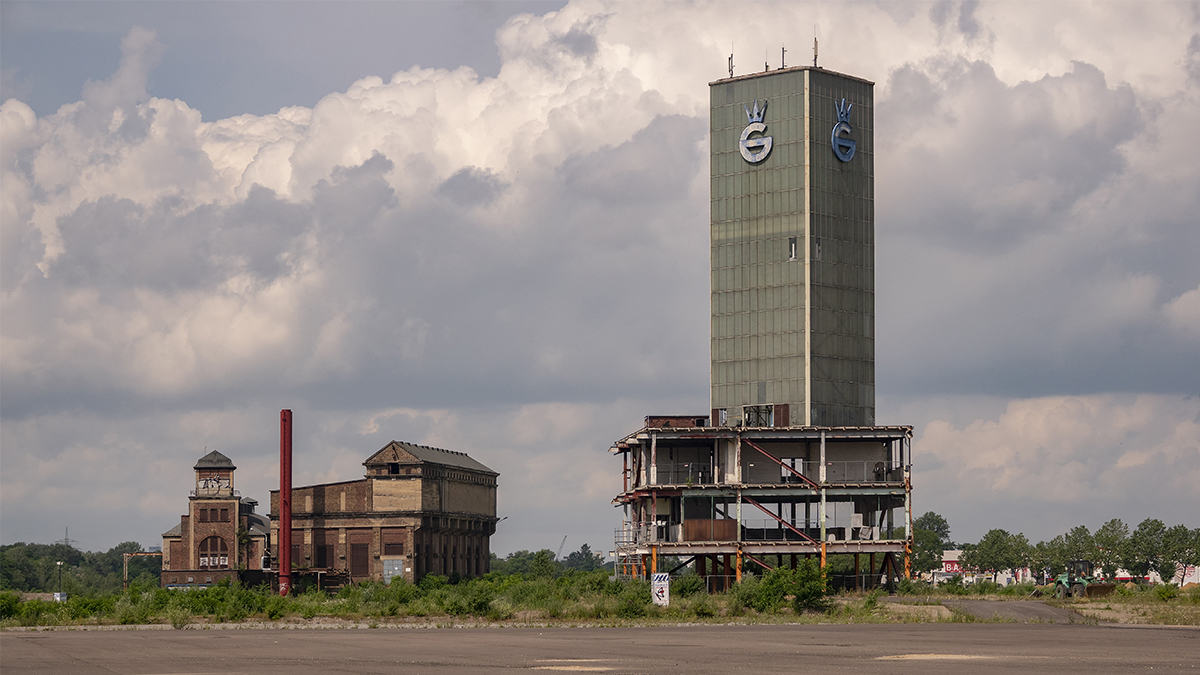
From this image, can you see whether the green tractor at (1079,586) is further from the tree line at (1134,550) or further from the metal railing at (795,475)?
the tree line at (1134,550)

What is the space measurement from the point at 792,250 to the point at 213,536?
7924 cm

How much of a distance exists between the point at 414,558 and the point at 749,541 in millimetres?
57036

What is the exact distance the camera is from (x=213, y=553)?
5768 inches

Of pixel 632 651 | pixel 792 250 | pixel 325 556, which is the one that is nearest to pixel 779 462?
pixel 792 250

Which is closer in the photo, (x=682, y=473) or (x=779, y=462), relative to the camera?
(x=779, y=462)

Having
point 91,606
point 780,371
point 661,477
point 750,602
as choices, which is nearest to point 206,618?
point 91,606

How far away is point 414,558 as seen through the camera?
139000mm

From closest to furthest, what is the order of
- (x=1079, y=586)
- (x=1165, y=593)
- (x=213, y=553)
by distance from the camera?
(x=1165, y=593) → (x=1079, y=586) → (x=213, y=553)

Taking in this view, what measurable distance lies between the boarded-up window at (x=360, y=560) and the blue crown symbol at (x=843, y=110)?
229 feet

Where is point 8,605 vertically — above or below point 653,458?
below

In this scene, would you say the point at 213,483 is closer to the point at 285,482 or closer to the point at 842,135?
the point at 285,482

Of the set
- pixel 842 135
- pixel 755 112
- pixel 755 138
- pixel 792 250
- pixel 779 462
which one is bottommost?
pixel 779 462

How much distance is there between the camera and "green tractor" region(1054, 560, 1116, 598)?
3007 inches

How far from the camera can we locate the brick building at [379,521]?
140125mm
